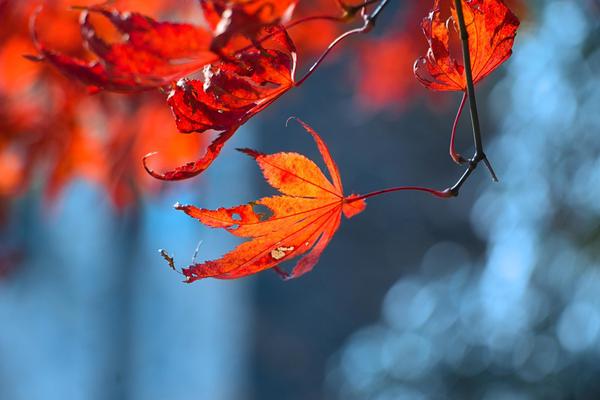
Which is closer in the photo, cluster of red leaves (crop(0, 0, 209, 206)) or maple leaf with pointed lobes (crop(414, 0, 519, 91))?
maple leaf with pointed lobes (crop(414, 0, 519, 91))

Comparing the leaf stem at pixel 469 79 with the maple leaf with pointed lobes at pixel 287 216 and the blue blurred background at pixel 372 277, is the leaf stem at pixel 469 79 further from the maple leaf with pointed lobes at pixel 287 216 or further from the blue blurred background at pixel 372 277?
the blue blurred background at pixel 372 277

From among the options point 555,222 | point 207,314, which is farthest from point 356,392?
point 207,314

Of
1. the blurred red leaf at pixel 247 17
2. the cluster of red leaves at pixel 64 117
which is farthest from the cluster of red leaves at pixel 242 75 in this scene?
the cluster of red leaves at pixel 64 117

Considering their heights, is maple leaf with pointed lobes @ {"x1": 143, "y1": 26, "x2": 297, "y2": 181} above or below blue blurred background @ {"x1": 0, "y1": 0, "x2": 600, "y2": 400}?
above

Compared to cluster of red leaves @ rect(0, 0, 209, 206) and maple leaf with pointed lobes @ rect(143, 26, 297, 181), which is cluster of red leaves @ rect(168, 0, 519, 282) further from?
cluster of red leaves @ rect(0, 0, 209, 206)

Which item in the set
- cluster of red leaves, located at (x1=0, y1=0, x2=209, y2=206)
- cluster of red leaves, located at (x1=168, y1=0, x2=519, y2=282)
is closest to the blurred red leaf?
cluster of red leaves, located at (x1=168, y1=0, x2=519, y2=282)

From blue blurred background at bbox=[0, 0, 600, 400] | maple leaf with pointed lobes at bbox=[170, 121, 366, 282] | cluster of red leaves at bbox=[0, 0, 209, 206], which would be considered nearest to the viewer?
maple leaf with pointed lobes at bbox=[170, 121, 366, 282]
